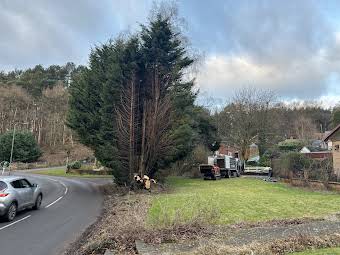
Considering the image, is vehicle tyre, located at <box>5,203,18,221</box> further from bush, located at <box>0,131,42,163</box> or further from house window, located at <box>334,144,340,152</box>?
bush, located at <box>0,131,42,163</box>

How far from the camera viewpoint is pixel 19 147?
80.1 meters

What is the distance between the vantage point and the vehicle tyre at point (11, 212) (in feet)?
53.3

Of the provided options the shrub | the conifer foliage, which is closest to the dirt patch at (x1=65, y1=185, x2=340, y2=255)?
the conifer foliage

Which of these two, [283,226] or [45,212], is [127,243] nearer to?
[283,226]

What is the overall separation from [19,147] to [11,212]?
67536mm

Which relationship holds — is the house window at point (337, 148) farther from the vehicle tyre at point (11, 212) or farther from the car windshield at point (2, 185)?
the car windshield at point (2, 185)

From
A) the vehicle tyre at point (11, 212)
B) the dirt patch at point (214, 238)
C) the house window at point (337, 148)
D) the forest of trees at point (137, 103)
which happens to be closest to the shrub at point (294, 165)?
the house window at point (337, 148)

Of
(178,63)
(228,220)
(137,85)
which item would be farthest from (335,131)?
(228,220)

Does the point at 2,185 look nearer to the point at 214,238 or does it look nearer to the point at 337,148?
the point at 214,238

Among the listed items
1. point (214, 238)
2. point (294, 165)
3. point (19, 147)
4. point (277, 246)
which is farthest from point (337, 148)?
point (19, 147)

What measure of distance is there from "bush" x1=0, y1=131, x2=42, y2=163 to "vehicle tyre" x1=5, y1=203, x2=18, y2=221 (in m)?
65.2

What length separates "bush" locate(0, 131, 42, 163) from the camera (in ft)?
259

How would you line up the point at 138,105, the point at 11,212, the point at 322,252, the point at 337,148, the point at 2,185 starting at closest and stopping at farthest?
the point at 322,252 < the point at 11,212 < the point at 2,185 < the point at 138,105 < the point at 337,148

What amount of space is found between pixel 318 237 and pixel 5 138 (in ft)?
254
